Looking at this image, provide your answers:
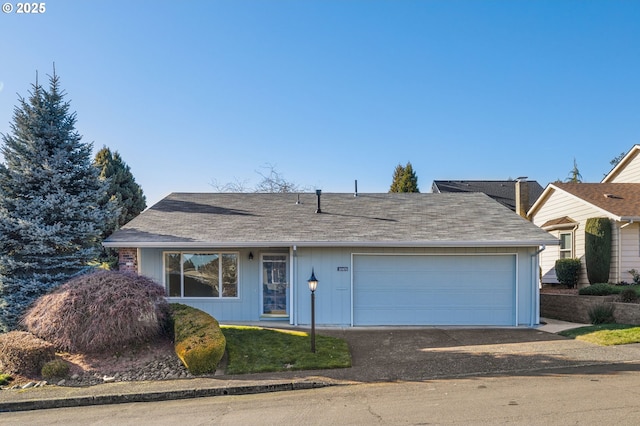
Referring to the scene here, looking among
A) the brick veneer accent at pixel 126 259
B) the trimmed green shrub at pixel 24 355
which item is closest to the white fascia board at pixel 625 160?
the brick veneer accent at pixel 126 259

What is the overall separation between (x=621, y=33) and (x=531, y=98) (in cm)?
385

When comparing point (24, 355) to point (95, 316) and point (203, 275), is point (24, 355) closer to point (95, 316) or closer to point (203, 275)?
point (95, 316)

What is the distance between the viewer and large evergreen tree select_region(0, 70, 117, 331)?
32.9 feet

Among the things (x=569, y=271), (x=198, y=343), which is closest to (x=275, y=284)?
(x=198, y=343)

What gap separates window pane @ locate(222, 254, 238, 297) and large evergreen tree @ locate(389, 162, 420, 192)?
2308cm

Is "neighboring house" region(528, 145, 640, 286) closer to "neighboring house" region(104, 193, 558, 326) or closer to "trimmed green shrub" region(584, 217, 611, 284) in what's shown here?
"trimmed green shrub" region(584, 217, 611, 284)

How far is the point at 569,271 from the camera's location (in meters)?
15.2

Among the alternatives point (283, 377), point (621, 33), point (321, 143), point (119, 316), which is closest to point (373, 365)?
point (283, 377)

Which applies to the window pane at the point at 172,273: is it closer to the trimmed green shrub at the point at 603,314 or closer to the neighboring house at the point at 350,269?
the neighboring house at the point at 350,269

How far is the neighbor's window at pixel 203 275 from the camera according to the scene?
1258cm

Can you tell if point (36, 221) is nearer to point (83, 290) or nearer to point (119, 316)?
point (83, 290)

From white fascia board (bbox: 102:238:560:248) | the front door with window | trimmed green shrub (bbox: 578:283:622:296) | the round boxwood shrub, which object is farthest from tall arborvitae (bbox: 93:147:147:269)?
trimmed green shrub (bbox: 578:283:622:296)

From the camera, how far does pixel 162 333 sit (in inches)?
361

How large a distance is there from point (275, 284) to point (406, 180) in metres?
23.1
